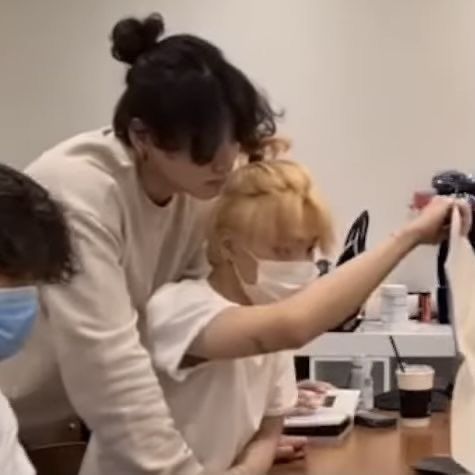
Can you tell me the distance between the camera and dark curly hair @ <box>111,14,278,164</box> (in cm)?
154

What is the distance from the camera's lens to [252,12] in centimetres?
361

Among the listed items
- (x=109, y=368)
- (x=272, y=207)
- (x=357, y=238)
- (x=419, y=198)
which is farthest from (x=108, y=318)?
(x=419, y=198)

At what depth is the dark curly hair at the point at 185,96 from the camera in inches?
60.5

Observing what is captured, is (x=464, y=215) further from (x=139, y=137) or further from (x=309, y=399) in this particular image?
(x=309, y=399)

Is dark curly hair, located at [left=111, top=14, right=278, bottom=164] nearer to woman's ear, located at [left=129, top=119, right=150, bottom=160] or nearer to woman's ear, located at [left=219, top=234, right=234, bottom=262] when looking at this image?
woman's ear, located at [left=129, top=119, right=150, bottom=160]

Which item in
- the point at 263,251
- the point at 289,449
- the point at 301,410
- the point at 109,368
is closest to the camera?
the point at 109,368

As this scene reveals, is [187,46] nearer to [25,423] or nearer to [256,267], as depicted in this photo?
[256,267]

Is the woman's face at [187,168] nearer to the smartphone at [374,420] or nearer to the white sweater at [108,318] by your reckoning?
the white sweater at [108,318]

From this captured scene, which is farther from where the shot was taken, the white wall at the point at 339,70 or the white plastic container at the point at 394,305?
the white wall at the point at 339,70

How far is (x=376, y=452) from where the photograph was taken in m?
1.75

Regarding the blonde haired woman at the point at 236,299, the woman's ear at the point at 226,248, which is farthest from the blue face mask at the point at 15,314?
the woman's ear at the point at 226,248

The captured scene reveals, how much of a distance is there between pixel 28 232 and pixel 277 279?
1.78 ft

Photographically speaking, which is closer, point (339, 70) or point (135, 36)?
point (135, 36)

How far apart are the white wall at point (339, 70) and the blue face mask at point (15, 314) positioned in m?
2.43
